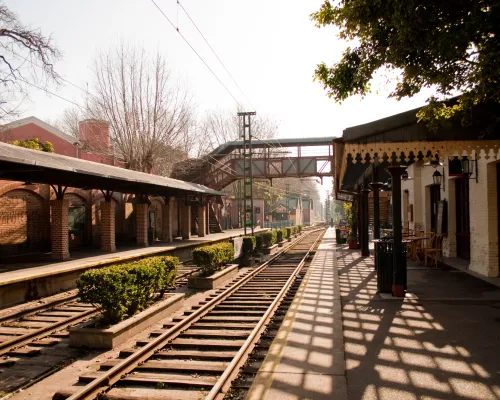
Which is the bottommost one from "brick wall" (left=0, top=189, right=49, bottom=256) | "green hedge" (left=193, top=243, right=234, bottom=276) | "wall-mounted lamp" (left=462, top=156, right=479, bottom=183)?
"green hedge" (left=193, top=243, right=234, bottom=276)

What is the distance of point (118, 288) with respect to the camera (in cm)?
723

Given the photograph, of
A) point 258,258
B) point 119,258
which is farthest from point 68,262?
point 258,258

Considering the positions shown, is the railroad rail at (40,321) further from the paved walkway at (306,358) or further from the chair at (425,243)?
the chair at (425,243)

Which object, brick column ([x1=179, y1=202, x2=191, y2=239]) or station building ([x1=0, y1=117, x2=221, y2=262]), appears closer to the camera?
station building ([x1=0, y1=117, x2=221, y2=262])

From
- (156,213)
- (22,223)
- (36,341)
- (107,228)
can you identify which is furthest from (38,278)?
(156,213)

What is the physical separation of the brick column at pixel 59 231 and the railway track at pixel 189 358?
8.05 meters

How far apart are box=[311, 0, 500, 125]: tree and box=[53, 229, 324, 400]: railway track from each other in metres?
5.00

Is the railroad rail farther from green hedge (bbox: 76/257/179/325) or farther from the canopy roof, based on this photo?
the canopy roof

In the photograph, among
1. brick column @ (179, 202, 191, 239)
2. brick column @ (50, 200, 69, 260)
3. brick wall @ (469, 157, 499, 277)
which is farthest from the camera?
brick column @ (179, 202, 191, 239)

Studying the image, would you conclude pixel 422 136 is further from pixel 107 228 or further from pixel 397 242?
pixel 107 228

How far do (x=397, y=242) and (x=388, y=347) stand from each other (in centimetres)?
341

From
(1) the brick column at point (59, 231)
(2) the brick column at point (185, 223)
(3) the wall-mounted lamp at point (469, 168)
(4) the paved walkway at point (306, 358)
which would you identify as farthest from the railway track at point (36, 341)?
(2) the brick column at point (185, 223)

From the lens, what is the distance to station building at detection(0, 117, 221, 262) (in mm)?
15352

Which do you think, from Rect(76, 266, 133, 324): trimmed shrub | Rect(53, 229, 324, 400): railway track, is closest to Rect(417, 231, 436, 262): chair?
Rect(53, 229, 324, 400): railway track
